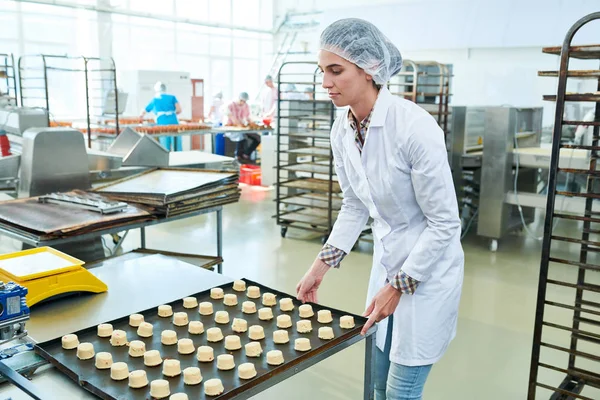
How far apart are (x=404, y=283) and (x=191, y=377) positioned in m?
0.70

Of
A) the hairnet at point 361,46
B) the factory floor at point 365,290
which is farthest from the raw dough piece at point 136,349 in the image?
the factory floor at point 365,290

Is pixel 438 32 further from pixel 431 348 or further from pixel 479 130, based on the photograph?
pixel 431 348

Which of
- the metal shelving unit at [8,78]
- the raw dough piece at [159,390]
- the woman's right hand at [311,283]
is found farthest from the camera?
the metal shelving unit at [8,78]

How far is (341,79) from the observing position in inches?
64.6

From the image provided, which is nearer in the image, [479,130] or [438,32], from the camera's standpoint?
[479,130]

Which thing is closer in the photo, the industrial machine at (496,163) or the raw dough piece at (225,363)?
the raw dough piece at (225,363)

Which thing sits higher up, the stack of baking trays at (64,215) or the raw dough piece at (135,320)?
the stack of baking trays at (64,215)

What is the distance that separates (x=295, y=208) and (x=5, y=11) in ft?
25.5

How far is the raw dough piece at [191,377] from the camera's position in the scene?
1247 millimetres

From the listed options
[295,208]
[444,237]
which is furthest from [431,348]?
[295,208]

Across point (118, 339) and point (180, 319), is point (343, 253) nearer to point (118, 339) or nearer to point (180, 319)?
point (180, 319)

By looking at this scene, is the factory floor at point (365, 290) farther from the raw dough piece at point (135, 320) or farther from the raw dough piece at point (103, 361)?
the raw dough piece at point (103, 361)

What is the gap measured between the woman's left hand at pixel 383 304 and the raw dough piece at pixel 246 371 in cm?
40

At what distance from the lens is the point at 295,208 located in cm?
638
